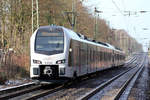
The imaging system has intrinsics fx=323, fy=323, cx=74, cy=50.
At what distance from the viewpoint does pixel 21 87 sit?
15.6m

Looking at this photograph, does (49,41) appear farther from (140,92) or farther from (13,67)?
(13,67)

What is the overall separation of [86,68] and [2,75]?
5.58 metres

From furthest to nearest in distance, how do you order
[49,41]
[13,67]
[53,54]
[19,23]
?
1. [19,23]
2. [13,67]
3. [49,41]
4. [53,54]

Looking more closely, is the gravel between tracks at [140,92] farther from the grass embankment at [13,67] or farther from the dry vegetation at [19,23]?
the dry vegetation at [19,23]

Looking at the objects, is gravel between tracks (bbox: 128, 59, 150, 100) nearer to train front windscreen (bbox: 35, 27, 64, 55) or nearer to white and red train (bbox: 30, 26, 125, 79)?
white and red train (bbox: 30, 26, 125, 79)

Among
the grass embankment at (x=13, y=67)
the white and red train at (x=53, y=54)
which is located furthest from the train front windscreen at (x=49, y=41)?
the grass embankment at (x=13, y=67)

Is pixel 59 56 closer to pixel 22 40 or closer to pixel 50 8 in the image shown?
pixel 22 40

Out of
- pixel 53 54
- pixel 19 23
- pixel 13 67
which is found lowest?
pixel 13 67

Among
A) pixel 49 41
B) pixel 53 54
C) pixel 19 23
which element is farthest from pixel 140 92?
pixel 19 23

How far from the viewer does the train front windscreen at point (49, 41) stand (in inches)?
632

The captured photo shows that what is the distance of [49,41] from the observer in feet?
53.8

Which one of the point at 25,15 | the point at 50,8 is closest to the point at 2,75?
the point at 25,15

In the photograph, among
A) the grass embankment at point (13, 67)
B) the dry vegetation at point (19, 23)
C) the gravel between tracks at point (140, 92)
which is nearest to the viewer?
the gravel between tracks at point (140, 92)

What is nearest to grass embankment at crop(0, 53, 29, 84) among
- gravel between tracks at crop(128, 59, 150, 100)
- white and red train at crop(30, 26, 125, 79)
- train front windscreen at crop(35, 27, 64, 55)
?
white and red train at crop(30, 26, 125, 79)
